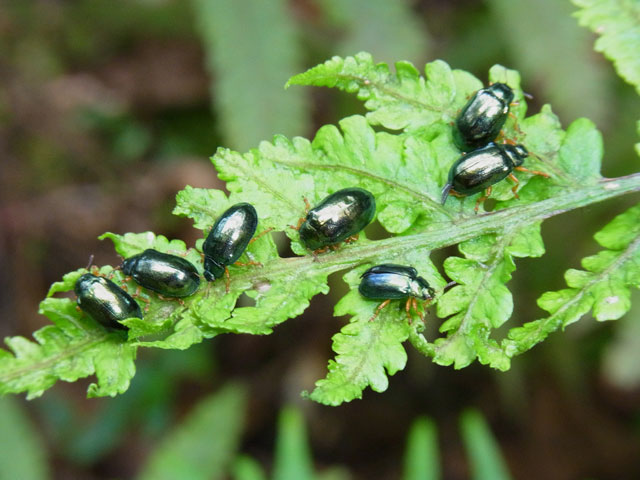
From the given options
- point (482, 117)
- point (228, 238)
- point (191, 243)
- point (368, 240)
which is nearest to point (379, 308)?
point (368, 240)

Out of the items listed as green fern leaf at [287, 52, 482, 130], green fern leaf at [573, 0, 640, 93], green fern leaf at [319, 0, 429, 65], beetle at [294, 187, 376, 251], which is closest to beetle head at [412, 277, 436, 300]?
beetle at [294, 187, 376, 251]

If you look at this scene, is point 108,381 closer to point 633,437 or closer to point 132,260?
point 132,260

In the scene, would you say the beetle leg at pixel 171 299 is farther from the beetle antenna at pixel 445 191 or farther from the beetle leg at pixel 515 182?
the beetle leg at pixel 515 182

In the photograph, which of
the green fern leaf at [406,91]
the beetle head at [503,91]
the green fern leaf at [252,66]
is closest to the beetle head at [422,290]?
the green fern leaf at [406,91]

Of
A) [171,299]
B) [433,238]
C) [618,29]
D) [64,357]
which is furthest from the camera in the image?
[618,29]

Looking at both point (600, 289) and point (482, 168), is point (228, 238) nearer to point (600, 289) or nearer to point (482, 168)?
point (482, 168)
